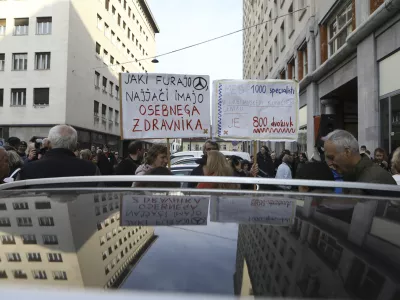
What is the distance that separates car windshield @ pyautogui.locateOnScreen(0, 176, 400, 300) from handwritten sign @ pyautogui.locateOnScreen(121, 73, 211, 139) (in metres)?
3.53

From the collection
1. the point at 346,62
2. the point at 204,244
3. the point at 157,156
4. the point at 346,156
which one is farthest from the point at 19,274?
the point at 346,62

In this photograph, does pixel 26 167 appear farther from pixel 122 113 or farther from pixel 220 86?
pixel 220 86

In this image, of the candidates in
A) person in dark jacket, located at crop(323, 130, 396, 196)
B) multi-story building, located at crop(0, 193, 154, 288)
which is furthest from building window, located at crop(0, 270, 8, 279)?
person in dark jacket, located at crop(323, 130, 396, 196)

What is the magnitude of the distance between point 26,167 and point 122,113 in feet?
7.25

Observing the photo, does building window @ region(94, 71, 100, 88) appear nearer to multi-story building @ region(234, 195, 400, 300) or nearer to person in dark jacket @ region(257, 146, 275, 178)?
person in dark jacket @ region(257, 146, 275, 178)

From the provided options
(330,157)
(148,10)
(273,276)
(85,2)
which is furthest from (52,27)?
(273,276)

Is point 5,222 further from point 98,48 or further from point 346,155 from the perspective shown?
point 98,48

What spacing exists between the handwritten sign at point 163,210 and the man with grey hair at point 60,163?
1.63 m

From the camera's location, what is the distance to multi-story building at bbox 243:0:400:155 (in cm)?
859

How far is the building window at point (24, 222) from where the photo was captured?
4.15ft

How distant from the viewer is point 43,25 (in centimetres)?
2573

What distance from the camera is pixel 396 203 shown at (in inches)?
66.7

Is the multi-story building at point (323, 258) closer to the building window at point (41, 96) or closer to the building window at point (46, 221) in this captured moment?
the building window at point (46, 221)

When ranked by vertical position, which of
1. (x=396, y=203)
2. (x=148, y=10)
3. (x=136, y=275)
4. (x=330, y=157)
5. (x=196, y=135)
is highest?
(x=148, y=10)
